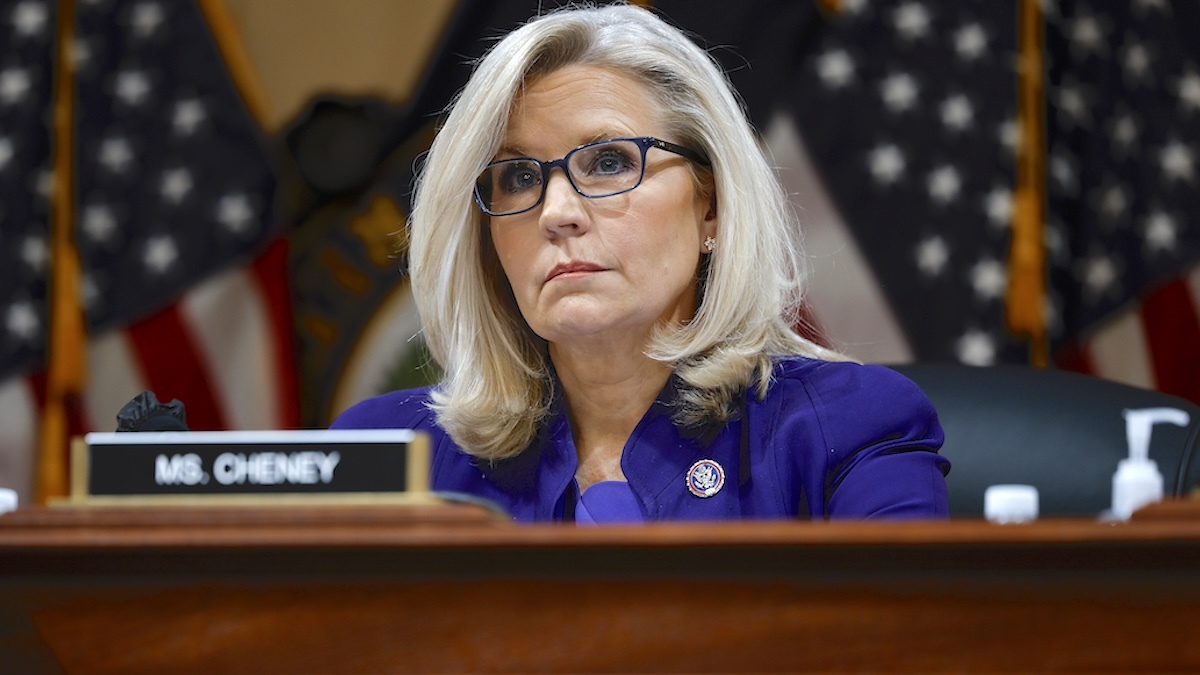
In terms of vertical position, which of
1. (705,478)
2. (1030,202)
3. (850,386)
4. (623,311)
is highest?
(1030,202)

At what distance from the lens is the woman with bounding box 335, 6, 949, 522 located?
1592mm

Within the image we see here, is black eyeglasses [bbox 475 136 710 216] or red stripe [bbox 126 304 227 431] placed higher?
black eyeglasses [bbox 475 136 710 216]

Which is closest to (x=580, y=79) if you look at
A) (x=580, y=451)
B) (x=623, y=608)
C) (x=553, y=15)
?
(x=553, y=15)

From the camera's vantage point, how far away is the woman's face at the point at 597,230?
5.42 ft

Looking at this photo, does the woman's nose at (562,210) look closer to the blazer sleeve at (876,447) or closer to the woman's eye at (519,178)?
the woman's eye at (519,178)

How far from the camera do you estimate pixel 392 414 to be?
186cm

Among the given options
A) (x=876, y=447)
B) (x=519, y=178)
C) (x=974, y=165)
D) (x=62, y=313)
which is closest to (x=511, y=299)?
(x=519, y=178)

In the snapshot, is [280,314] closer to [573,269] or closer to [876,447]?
[573,269]

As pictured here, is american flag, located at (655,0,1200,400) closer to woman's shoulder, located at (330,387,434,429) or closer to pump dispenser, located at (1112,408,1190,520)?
pump dispenser, located at (1112,408,1190,520)

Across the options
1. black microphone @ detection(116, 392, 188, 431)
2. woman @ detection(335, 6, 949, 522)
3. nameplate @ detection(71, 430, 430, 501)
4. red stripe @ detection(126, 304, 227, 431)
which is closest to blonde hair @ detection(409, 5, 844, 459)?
woman @ detection(335, 6, 949, 522)

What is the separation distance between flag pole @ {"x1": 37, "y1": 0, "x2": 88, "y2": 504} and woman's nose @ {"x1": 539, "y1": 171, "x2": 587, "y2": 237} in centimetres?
185

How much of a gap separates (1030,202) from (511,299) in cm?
153

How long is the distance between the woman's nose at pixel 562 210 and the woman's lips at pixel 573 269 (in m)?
0.04

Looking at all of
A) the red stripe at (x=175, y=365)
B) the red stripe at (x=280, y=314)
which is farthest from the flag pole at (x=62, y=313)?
the red stripe at (x=280, y=314)
